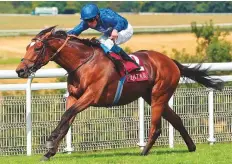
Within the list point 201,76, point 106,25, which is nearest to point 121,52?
point 106,25

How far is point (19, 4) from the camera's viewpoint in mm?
91000

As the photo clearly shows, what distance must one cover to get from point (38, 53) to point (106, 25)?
3.17ft

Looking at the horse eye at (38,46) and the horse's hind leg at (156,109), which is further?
the horse's hind leg at (156,109)

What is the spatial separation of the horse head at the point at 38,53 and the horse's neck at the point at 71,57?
0.09 metres

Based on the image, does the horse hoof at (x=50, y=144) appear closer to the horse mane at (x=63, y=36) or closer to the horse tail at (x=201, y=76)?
the horse mane at (x=63, y=36)

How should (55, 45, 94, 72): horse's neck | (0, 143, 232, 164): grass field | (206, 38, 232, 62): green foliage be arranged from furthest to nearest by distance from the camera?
1. (206, 38, 232, 62): green foliage
2. (55, 45, 94, 72): horse's neck
3. (0, 143, 232, 164): grass field

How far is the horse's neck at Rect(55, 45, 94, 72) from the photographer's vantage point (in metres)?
8.20

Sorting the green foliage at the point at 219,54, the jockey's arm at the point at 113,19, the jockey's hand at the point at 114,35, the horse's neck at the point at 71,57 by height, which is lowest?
the green foliage at the point at 219,54

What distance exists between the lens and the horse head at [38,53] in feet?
26.2

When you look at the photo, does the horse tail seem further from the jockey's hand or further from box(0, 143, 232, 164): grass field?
the jockey's hand

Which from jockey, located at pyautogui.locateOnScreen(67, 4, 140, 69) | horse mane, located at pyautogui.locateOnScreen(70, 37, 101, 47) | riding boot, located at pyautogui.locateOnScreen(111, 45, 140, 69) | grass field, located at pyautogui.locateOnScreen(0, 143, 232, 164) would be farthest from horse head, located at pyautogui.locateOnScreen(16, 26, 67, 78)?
grass field, located at pyautogui.locateOnScreen(0, 143, 232, 164)

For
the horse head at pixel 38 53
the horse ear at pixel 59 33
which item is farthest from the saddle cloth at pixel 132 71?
the horse head at pixel 38 53

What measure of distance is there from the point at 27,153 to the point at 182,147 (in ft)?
7.07

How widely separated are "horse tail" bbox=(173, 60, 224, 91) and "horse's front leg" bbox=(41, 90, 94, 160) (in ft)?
6.35
